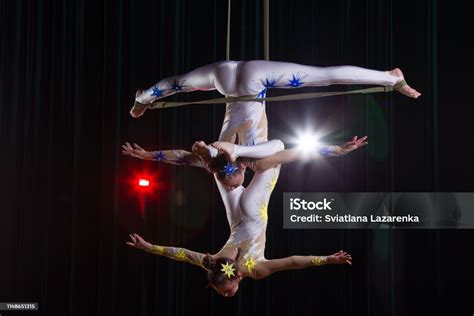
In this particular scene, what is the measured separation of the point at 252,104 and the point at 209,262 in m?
1.01

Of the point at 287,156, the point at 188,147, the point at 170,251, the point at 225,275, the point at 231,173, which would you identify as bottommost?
the point at 225,275

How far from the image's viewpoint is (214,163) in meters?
3.72

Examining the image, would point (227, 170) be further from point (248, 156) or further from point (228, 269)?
point (228, 269)

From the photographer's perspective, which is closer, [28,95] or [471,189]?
[471,189]

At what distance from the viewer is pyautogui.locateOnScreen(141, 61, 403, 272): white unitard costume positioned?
397cm

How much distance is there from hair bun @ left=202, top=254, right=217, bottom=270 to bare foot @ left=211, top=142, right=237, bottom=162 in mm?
805

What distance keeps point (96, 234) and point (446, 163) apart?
248 centimetres

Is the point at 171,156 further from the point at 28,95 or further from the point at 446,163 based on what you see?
the point at 446,163

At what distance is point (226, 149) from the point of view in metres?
3.60

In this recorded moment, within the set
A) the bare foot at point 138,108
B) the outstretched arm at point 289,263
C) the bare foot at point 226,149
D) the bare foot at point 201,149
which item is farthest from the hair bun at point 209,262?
the bare foot at point 138,108

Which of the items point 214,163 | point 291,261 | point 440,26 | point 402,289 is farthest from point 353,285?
point 440,26

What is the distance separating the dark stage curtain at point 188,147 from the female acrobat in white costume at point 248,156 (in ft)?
1.61

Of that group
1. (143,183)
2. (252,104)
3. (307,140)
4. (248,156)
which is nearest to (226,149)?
(248,156)

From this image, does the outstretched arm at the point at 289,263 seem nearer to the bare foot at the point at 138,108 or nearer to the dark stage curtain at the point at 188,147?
the dark stage curtain at the point at 188,147
